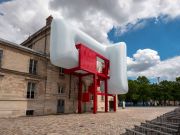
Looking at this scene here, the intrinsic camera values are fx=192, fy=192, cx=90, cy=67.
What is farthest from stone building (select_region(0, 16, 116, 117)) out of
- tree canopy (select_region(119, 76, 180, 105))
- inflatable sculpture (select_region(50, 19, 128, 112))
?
tree canopy (select_region(119, 76, 180, 105))

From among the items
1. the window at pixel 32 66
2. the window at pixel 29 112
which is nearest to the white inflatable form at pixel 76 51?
the window at pixel 32 66

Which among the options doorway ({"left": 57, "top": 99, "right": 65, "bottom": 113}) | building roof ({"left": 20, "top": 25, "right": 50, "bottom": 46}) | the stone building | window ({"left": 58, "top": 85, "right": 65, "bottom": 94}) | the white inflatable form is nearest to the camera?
the stone building

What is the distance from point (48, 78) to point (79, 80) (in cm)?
530

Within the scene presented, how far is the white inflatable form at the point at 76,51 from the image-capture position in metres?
22.3

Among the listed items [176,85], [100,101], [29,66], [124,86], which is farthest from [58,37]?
[176,85]

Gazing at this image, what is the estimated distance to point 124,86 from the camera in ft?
96.6

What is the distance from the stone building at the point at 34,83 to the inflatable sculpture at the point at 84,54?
2.67 m

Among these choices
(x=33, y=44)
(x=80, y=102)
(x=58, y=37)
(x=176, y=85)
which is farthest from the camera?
(x=176, y=85)

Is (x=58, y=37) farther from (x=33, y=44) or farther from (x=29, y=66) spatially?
(x=33, y=44)

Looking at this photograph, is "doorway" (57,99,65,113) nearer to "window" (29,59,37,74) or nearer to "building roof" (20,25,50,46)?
"window" (29,59,37,74)

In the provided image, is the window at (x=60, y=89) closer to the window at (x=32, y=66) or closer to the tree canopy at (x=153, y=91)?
the window at (x=32, y=66)

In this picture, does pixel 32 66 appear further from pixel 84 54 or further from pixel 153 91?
pixel 153 91

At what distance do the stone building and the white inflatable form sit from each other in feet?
9.07

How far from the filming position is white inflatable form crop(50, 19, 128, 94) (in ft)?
73.3
